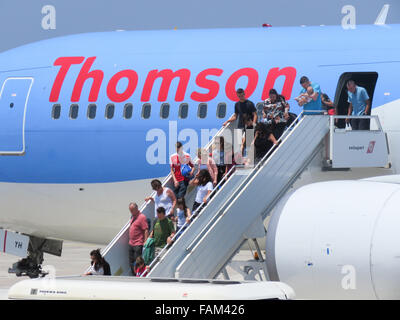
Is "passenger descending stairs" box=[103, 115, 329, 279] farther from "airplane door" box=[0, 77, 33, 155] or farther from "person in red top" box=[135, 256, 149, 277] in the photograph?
"airplane door" box=[0, 77, 33, 155]

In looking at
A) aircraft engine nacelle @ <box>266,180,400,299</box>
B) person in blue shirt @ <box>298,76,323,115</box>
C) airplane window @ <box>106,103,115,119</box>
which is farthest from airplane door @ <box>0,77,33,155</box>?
aircraft engine nacelle @ <box>266,180,400,299</box>

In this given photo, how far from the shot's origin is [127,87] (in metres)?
22.8

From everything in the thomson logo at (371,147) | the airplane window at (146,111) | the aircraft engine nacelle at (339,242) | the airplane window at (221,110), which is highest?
the airplane window at (146,111)

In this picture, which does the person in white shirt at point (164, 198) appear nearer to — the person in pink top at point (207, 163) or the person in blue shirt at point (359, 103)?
the person in pink top at point (207, 163)

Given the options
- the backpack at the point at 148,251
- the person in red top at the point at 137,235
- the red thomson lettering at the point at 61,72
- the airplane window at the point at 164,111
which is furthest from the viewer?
the red thomson lettering at the point at 61,72

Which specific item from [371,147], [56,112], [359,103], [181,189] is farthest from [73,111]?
[371,147]

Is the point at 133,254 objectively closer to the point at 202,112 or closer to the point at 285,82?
the point at 202,112

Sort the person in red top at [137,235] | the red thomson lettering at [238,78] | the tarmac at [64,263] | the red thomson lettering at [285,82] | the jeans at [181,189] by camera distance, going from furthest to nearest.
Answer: the tarmac at [64,263]
the red thomson lettering at [238,78]
the red thomson lettering at [285,82]
the jeans at [181,189]
the person in red top at [137,235]

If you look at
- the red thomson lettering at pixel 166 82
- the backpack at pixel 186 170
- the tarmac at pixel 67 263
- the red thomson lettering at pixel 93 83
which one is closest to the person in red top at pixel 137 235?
the backpack at pixel 186 170

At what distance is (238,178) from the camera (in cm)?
1884

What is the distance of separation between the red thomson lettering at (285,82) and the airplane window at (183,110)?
167 cm

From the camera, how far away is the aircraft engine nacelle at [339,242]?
635 inches

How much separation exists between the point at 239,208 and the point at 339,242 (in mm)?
2616

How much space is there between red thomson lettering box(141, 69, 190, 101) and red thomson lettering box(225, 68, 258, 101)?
987mm
